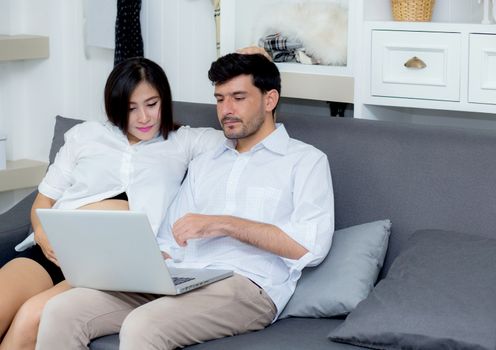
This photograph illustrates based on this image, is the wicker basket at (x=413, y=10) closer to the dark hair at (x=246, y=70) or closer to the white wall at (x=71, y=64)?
the dark hair at (x=246, y=70)

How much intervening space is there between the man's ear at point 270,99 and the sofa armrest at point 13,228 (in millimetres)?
871

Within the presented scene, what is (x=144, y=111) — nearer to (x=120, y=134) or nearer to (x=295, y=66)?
(x=120, y=134)

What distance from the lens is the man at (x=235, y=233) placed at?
236 centimetres

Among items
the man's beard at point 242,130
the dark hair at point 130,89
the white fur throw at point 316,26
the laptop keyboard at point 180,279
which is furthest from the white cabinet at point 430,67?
the laptop keyboard at point 180,279

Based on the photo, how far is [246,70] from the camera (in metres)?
2.72

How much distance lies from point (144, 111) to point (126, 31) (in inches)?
34.7

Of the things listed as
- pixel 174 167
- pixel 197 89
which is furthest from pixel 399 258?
pixel 197 89

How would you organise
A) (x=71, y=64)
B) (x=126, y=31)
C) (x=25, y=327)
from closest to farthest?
1. (x=25, y=327)
2. (x=126, y=31)
3. (x=71, y=64)

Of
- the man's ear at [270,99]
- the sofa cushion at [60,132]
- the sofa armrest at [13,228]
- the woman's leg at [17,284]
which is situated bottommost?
the woman's leg at [17,284]

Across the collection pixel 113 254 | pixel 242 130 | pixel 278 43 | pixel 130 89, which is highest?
pixel 278 43

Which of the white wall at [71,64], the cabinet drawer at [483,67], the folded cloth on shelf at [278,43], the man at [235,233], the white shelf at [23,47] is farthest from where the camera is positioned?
the white shelf at [23,47]

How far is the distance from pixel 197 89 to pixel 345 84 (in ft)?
2.66

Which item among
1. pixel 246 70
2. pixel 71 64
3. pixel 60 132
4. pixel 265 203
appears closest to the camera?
pixel 265 203

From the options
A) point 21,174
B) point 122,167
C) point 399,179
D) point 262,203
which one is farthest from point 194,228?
point 21,174
